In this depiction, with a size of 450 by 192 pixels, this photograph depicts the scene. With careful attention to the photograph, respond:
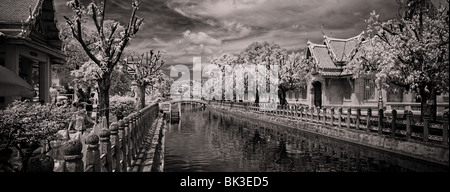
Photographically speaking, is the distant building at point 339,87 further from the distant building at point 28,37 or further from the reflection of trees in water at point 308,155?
the distant building at point 28,37

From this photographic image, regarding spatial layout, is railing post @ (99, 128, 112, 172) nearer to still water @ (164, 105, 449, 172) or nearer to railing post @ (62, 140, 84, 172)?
railing post @ (62, 140, 84, 172)

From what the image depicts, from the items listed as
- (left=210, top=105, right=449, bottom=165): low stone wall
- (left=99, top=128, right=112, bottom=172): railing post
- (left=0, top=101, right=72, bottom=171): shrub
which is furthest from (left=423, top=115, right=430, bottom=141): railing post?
(left=0, top=101, right=72, bottom=171): shrub

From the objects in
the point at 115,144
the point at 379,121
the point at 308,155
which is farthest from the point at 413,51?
the point at 115,144

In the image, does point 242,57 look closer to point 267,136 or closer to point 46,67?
point 267,136

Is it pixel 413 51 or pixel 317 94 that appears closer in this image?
pixel 413 51

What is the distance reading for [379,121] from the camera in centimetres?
1634

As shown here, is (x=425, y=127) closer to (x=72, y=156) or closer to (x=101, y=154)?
(x=101, y=154)

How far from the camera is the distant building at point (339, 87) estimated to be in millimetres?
24812

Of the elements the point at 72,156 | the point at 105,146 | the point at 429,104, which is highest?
the point at 429,104

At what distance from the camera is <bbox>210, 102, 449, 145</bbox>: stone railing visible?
13.0 meters

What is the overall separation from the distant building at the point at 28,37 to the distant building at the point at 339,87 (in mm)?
21836

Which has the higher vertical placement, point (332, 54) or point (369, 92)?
point (332, 54)

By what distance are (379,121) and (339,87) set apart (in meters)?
15.2
